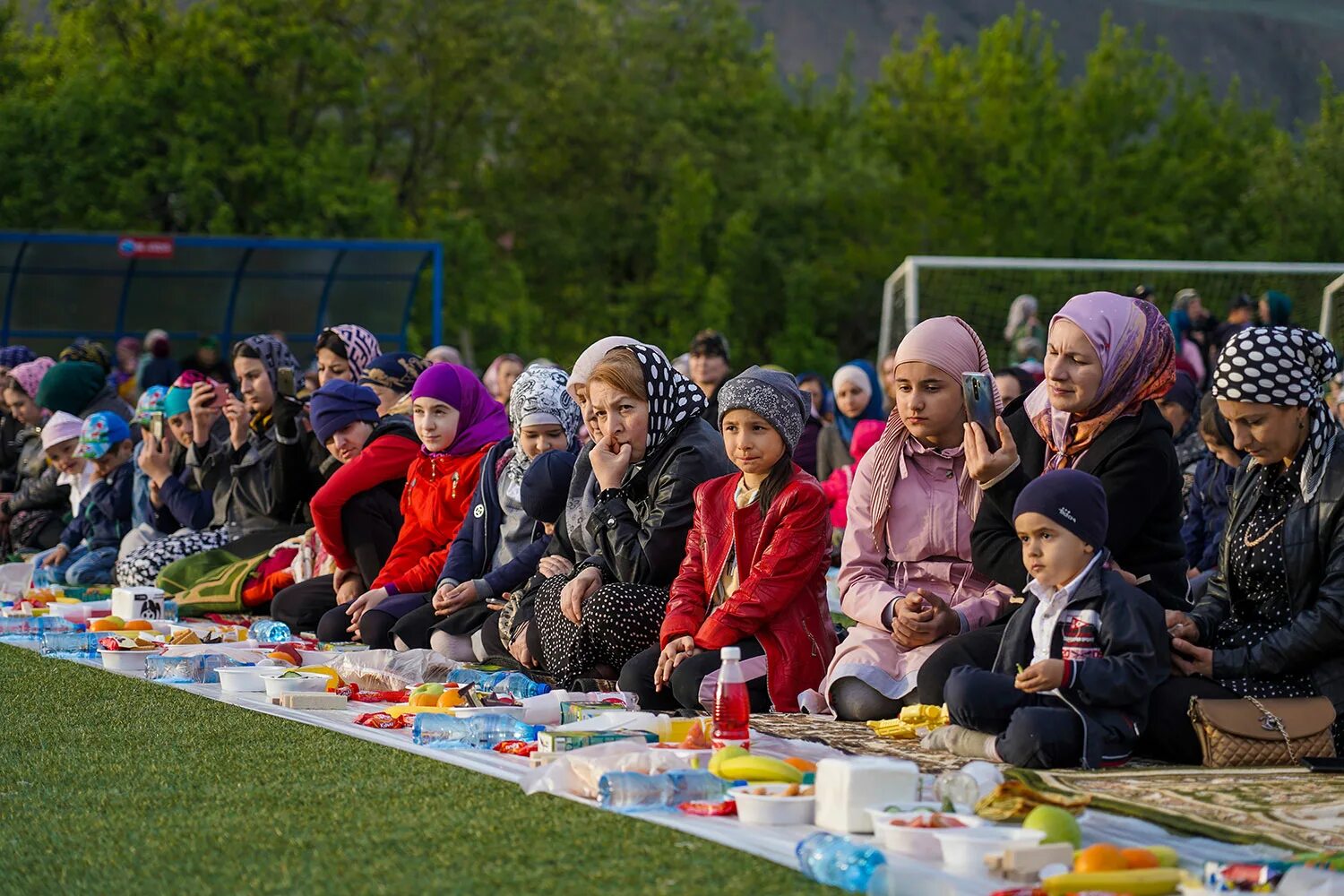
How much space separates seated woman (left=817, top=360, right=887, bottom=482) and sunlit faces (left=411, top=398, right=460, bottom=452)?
4.50m

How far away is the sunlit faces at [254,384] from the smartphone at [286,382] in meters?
0.07

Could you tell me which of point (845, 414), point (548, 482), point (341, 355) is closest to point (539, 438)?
point (548, 482)

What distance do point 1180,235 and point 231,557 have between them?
33638 mm

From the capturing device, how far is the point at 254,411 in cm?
941

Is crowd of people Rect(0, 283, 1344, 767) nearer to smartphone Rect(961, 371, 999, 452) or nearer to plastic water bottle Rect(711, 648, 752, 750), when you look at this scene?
smartphone Rect(961, 371, 999, 452)

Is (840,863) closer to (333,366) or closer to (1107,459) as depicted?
(1107,459)

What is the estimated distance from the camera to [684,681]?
18.3 ft

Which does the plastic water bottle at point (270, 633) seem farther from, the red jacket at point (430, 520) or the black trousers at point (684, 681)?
the black trousers at point (684, 681)

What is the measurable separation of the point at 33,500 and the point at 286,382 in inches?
123

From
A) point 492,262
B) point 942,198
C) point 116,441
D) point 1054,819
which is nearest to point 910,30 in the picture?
point 942,198

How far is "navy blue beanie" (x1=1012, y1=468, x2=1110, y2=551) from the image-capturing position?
15.4 feet

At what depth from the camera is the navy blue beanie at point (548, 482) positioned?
6.82 metres

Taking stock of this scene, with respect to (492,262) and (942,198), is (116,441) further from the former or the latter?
(942,198)

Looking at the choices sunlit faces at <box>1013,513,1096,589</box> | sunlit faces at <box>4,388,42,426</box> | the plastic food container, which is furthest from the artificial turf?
sunlit faces at <box>4,388,42,426</box>
